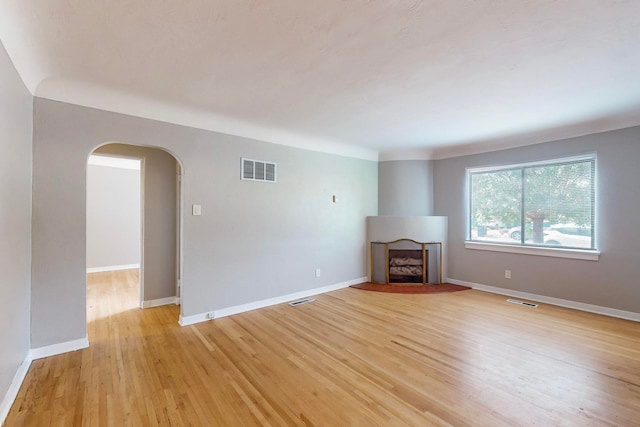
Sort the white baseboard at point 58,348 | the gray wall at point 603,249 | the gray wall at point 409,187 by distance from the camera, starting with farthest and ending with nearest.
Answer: the gray wall at point 409,187
the gray wall at point 603,249
the white baseboard at point 58,348

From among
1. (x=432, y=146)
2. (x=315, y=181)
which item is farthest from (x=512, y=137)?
(x=315, y=181)

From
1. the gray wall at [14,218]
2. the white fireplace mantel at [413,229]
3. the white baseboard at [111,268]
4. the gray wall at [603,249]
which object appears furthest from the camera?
the white baseboard at [111,268]

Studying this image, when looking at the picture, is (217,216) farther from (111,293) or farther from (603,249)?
(603,249)

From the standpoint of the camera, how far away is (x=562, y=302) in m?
3.99

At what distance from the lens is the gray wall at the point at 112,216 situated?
6445 mm

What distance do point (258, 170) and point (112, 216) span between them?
4.88 m

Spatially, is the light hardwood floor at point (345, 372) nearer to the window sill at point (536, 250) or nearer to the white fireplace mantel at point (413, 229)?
the window sill at point (536, 250)

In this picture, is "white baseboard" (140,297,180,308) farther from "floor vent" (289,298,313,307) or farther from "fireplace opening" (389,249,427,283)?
"fireplace opening" (389,249,427,283)

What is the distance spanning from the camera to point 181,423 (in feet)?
5.74

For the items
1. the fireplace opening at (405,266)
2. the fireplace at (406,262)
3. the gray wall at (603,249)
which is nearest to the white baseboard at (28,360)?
the fireplace at (406,262)

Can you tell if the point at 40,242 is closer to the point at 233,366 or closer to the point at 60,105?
the point at 60,105

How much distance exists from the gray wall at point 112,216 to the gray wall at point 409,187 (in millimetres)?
5950

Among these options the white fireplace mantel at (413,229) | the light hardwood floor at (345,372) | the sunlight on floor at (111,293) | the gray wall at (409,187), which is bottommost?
the sunlight on floor at (111,293)

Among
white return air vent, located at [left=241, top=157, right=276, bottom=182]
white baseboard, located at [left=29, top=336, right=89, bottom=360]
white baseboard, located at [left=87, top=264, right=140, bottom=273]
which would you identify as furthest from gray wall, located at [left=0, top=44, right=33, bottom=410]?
white baseboard, located at [left=87, top=264, right=140, bottom=273]
